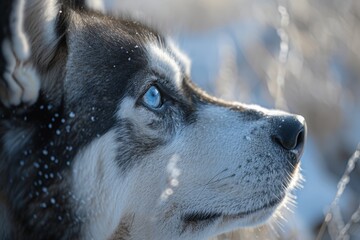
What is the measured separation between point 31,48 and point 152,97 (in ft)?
1.66

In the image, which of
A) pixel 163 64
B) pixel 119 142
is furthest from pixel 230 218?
pixel 163 64

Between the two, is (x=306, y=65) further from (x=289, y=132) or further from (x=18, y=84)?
(x=18, y=84)

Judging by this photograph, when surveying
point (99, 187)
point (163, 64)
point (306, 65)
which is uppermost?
point (163, 64)

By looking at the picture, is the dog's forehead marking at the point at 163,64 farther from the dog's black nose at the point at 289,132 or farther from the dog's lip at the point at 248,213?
the dog's lip at the point at 248,213

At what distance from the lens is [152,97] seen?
2.87 metres

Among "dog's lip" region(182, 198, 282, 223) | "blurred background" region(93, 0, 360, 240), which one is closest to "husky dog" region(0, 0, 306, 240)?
"dog's lip" region(182, 198, 282, 223)

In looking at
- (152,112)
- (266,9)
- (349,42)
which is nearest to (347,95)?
(349,42)

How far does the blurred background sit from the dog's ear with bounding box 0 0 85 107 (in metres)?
2.58

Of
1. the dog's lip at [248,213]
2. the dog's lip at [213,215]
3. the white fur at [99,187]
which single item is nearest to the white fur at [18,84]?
the white fur at [99,187]

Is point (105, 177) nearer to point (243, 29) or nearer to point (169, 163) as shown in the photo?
point (169, 163)

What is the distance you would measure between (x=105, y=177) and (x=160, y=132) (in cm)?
27

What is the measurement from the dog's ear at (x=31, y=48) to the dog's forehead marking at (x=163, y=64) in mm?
337

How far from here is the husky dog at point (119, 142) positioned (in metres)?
2.59

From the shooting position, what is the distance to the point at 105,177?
2.72 m
